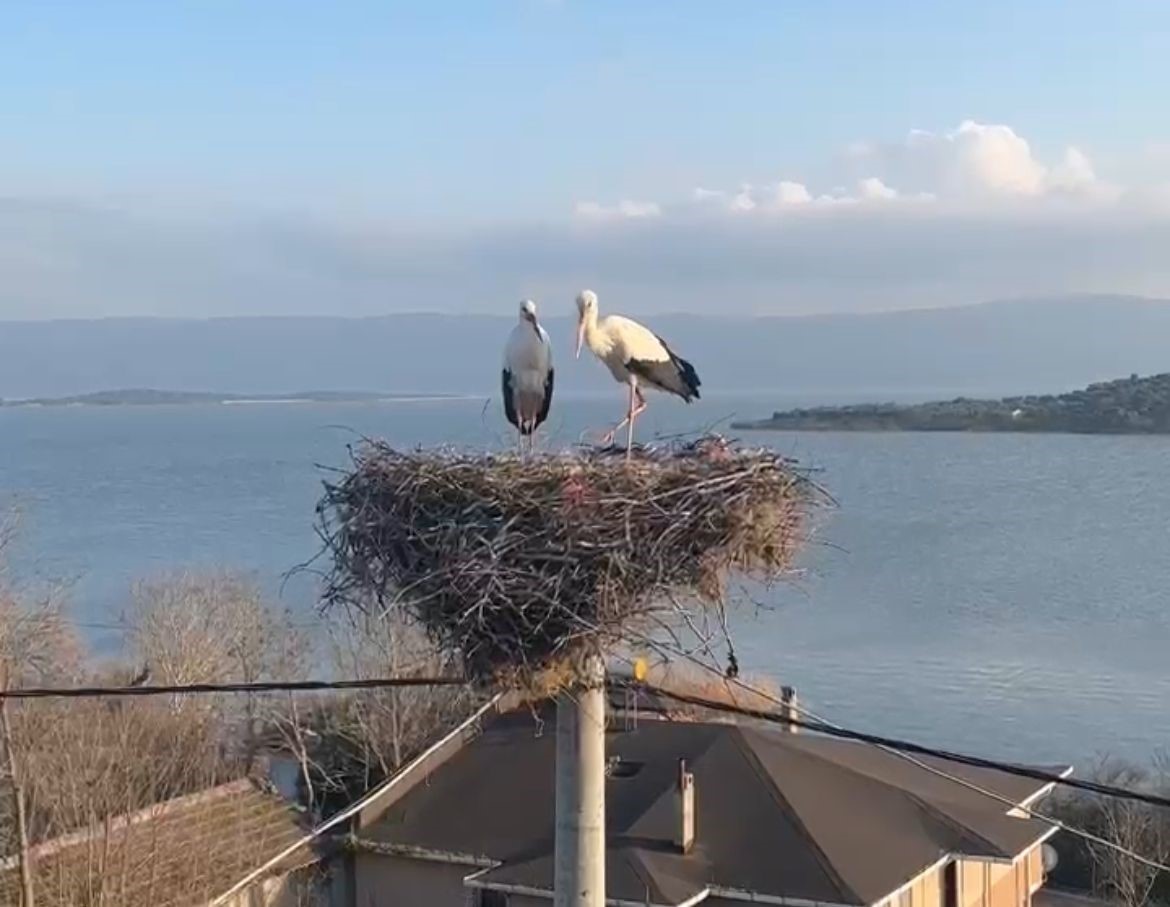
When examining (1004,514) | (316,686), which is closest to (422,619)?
(316,686)

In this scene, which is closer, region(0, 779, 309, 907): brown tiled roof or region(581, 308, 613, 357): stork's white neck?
region(581, 308, 613, 357): stork's white neck

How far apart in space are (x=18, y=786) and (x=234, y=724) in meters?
18.0

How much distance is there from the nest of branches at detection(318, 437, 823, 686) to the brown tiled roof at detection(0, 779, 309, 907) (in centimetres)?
840

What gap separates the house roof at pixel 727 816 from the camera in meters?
15.3

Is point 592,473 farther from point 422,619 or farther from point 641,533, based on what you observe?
point 422,619

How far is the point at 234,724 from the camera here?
28.2 metres

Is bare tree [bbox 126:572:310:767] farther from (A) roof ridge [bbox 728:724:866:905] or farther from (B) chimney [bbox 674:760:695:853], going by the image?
(B) chimney [bbox 674:760:695:853]

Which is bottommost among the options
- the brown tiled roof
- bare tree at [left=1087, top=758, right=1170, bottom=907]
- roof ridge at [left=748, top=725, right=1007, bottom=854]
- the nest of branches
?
bare tree at [left=1087, top=758, right=1170, bottom=907]

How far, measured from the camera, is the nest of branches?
513 centimetres

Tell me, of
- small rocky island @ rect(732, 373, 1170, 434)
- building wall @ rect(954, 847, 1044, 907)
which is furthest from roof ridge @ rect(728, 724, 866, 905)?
small rocky island @ rect(732, 373, 1170, 434)

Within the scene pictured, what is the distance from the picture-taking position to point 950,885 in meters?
16.7

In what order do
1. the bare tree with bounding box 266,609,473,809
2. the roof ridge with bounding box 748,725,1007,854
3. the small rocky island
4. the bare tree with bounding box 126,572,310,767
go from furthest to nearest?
the small rocky island < the bare tree with bounding box 126,572,310,767 < the bare tree with bounding box 266,609,473,809 < the roof ridge with bounding box 748,725,1007,854

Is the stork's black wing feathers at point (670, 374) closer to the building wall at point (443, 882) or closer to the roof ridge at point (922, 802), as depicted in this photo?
the roof ridge at point (922, 802)

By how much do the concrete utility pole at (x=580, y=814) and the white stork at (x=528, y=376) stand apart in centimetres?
343
